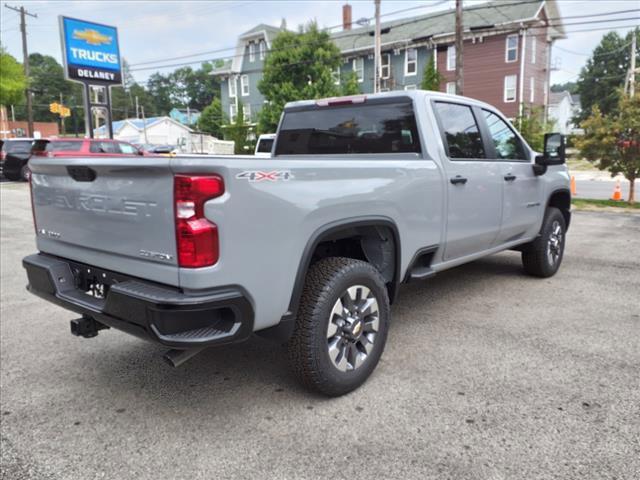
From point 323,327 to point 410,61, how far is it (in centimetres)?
3524

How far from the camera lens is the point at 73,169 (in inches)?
115

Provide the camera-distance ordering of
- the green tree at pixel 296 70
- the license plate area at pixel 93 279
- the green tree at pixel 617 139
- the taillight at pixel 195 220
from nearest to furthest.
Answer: the taillight at pixel 195 220
the license plate area at pixel 93 279
the green tree at pixel 617 139
the green tree at pixel 296 70

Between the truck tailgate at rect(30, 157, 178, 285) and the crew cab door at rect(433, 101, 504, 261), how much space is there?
230 centimetres

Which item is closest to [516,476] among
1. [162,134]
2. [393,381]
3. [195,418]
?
[393,381]

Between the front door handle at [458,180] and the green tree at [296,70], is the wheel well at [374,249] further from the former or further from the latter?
the green tree at [296,70]

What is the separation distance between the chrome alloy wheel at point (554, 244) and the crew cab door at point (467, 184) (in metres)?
1.43

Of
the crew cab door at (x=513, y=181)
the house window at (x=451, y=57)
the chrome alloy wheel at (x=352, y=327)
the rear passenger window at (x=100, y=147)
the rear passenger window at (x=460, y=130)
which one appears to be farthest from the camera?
the house window at (x=451, y=57)

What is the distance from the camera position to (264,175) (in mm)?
2562

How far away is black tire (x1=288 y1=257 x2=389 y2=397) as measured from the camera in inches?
114

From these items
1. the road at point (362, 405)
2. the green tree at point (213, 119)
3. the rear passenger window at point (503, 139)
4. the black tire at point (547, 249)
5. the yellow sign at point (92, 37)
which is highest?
the yellow sign at point (92, 37)

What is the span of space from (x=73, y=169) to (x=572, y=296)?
467 cm

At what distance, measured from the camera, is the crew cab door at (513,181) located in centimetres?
479

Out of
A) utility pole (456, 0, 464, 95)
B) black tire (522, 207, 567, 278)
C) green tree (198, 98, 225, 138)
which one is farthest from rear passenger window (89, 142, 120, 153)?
green tree (198, 98, 225, 138)

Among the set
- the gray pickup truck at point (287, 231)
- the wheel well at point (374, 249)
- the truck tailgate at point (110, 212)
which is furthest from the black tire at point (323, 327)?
the truck tailgate at point (110, 212)
